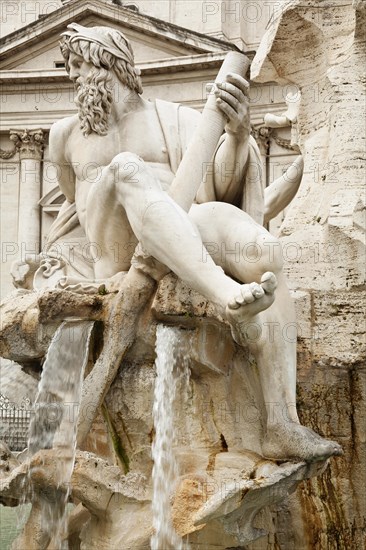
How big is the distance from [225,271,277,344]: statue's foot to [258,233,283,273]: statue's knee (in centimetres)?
32

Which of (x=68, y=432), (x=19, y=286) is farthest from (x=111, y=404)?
(x=19, y=286)

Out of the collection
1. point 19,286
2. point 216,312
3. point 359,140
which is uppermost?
point 359,140

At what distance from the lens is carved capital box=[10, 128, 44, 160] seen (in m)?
23.8

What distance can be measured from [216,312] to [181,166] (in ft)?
2.46

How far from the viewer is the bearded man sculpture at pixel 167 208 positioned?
13.7 feet

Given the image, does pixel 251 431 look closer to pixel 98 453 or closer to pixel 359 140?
pixel 98 453

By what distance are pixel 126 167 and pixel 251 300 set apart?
0.94 metres

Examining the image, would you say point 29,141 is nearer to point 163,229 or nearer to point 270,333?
point 163,229

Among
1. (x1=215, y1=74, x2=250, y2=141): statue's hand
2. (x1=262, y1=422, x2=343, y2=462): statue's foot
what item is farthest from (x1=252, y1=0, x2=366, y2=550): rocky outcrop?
(x1=215, y1=74, x2=250, y2=141): statue's hand

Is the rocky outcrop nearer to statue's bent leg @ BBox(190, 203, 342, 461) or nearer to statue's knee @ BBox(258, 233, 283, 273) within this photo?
statue's bent leg @ BBox(190, 203, 342, 461)

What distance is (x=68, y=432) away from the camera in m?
4.36

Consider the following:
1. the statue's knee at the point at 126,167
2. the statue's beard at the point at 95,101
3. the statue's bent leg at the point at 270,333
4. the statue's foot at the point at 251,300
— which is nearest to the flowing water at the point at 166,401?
the statue's bent leg at the point at 270,333

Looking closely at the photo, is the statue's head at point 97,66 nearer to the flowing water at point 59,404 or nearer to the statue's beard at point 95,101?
the statue's beard at point 95,101

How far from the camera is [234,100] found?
460 centimetres
